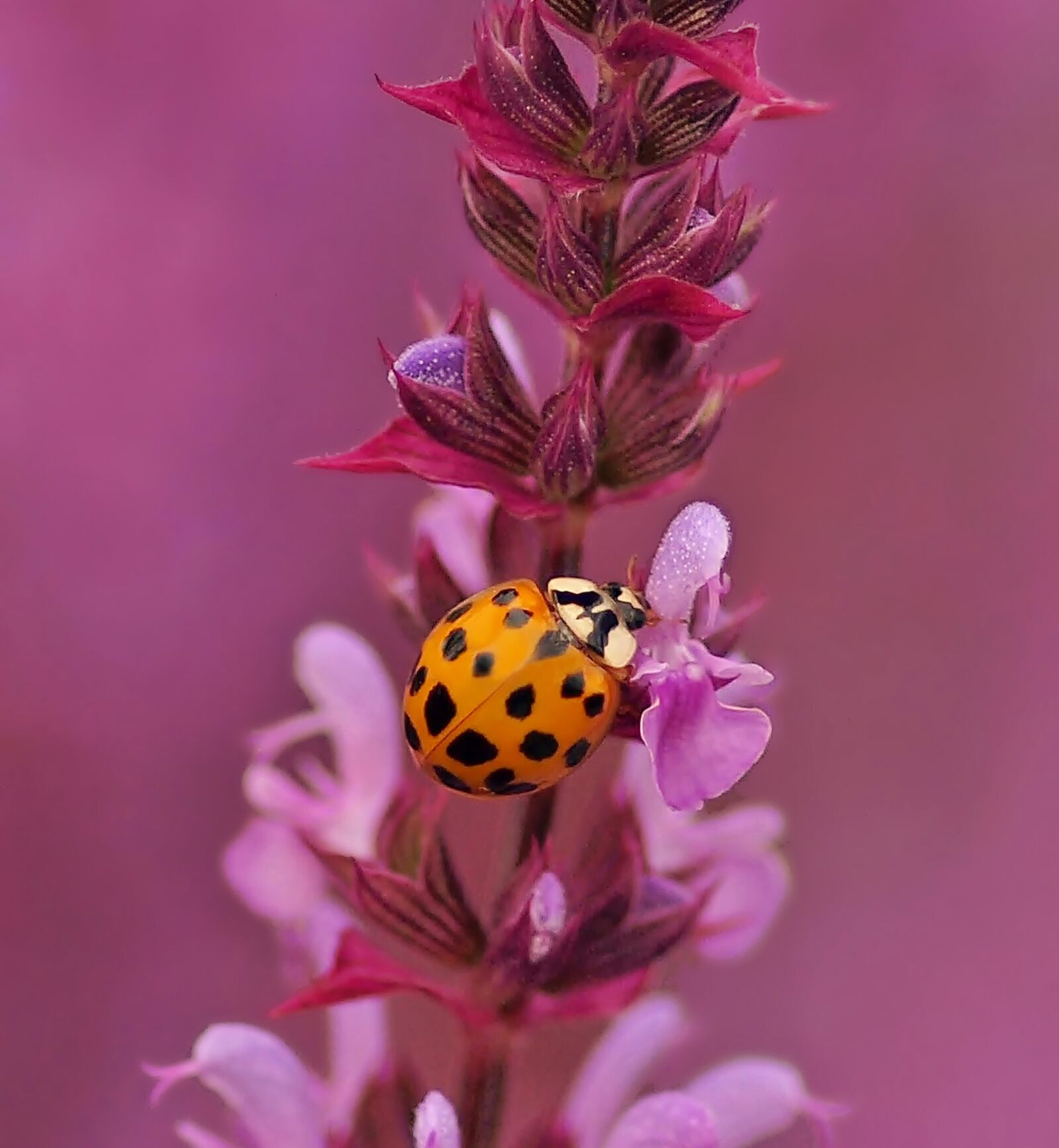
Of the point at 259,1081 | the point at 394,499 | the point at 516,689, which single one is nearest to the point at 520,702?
the point at 516,689

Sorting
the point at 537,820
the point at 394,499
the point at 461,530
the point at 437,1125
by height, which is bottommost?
the point at 437,1125

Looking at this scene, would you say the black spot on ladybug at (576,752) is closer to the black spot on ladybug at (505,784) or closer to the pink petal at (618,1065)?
the black spot on ladybug at (505,784)

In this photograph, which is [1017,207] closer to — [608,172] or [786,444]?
[786,444]

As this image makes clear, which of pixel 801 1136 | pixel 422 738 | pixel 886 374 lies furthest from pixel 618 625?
pixel 886 374

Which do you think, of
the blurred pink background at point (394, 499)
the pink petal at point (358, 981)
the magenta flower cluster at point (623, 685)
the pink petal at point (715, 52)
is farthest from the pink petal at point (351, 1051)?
the blurred pink background at point (394, 499)

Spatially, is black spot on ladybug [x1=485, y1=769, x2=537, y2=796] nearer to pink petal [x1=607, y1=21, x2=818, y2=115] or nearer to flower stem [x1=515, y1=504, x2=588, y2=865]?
flower stem [x1=515, y1=504, x2=588, y2=865]

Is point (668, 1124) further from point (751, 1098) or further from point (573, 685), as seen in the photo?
point (573, 685)
